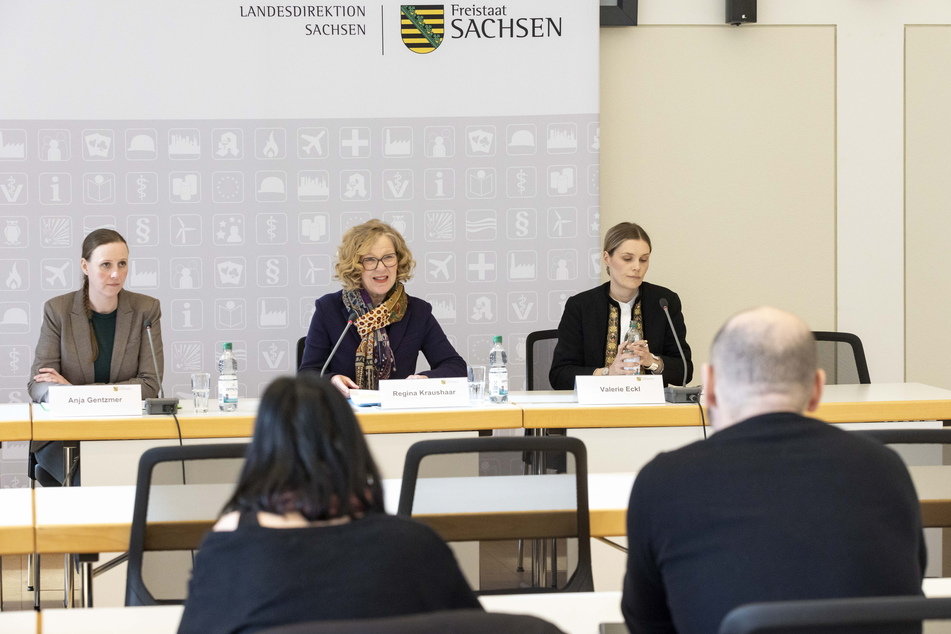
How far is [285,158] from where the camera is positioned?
175 inches

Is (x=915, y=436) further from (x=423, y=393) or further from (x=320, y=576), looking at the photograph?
(x=423, y=393)

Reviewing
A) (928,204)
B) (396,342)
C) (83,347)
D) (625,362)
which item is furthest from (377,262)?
(928,204)

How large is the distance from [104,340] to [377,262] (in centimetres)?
103

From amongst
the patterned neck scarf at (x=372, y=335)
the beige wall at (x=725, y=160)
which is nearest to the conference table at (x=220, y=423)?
the patterned neck scarf at (x=372, y=335)

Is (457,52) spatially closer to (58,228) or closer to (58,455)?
(58,228)

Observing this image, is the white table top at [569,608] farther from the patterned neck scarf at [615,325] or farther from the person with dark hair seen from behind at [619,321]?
the patterned neck scarf at [615,325]

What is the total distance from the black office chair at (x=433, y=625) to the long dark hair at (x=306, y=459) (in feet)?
0.81

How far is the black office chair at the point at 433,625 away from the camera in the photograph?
0.82 meters

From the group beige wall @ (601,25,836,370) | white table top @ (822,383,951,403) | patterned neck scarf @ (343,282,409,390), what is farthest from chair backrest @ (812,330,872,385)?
patterned neck scarf @ (343,282,409,390)

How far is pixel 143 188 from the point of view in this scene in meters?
4.39

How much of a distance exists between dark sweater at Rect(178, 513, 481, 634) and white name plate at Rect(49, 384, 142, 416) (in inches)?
78.1

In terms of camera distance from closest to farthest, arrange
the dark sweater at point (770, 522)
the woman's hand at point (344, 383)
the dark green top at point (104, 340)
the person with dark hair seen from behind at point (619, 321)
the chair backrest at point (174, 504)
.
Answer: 1. the dark sweater at point (770, 522)
2. the chair backrest at point (174, 504)
3. the woman's hand at point (344, 383)
4. the dark green top at point (104, 340)
5. the person with dark hair seen from behind at point (619, 321)

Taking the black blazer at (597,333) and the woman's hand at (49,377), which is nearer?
the woman's hand at (49,377)

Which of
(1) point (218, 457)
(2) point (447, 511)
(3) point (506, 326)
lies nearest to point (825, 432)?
(2) point (447, 511)
